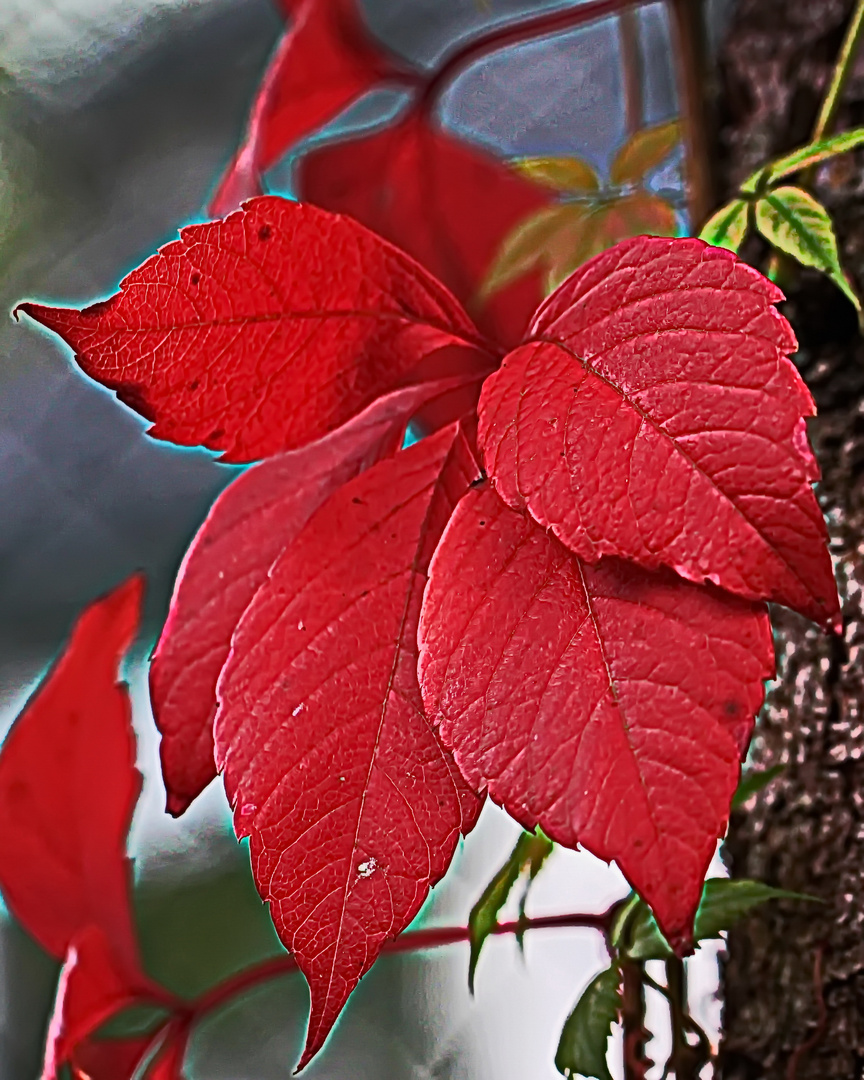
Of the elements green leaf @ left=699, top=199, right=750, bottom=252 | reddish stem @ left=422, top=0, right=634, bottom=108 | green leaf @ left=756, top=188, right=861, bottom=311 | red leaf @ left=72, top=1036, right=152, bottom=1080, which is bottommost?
red leaf @ left=72, top=1036, right=152, bottom=1080

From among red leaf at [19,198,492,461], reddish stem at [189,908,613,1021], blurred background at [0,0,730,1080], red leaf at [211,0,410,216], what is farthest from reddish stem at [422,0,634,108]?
blurred background at [0,0,730,1080]

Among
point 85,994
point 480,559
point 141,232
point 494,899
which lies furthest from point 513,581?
point 141,232

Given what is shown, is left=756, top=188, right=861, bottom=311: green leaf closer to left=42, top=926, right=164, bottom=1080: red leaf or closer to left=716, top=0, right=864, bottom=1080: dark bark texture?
left=716, top=0, right=864, bottom=1080: dark bark texture

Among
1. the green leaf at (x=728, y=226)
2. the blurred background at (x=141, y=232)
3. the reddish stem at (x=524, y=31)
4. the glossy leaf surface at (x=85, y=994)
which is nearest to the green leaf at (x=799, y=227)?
the green leaf at (x=728, y=226)

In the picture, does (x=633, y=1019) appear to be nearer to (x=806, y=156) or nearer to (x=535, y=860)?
(x=535, y=860)

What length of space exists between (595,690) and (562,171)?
247mm

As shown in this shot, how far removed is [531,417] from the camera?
17 cm

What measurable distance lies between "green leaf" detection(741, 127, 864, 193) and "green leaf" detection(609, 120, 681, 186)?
0.15m

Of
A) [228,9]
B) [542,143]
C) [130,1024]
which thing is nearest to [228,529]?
[130,1024]

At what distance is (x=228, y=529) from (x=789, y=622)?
0.16 meters

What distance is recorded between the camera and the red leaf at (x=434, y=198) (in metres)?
0.40

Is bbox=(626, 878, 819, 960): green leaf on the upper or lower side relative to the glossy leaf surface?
lower

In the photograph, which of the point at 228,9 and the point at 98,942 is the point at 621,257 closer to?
the point at 98,942

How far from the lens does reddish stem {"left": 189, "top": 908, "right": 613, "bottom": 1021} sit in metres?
0.27
